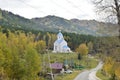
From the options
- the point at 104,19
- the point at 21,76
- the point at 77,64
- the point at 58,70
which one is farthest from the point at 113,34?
the point at 77,64

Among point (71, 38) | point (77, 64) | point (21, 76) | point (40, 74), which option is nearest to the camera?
point (21, 76)

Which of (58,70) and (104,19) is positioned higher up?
(104,19)

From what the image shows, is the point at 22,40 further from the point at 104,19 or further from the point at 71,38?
the point at 104,19

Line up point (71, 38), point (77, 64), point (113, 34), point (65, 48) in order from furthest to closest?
point (71, 38), point (65, 48), point (77, 64), point (113, 34)

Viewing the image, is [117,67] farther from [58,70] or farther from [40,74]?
[58,70]

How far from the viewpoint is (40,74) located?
63719 millimetres

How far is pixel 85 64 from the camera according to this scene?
11594 cm

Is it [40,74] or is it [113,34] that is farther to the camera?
[40,74]

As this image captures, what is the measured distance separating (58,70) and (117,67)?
7170cm

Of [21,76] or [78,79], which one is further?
[78,79]

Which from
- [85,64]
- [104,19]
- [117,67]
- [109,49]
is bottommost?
[85,64]

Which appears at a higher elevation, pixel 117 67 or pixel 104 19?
pixel 104 19

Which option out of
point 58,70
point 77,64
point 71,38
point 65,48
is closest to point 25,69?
point 58,70

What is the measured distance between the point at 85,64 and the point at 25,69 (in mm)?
74157
